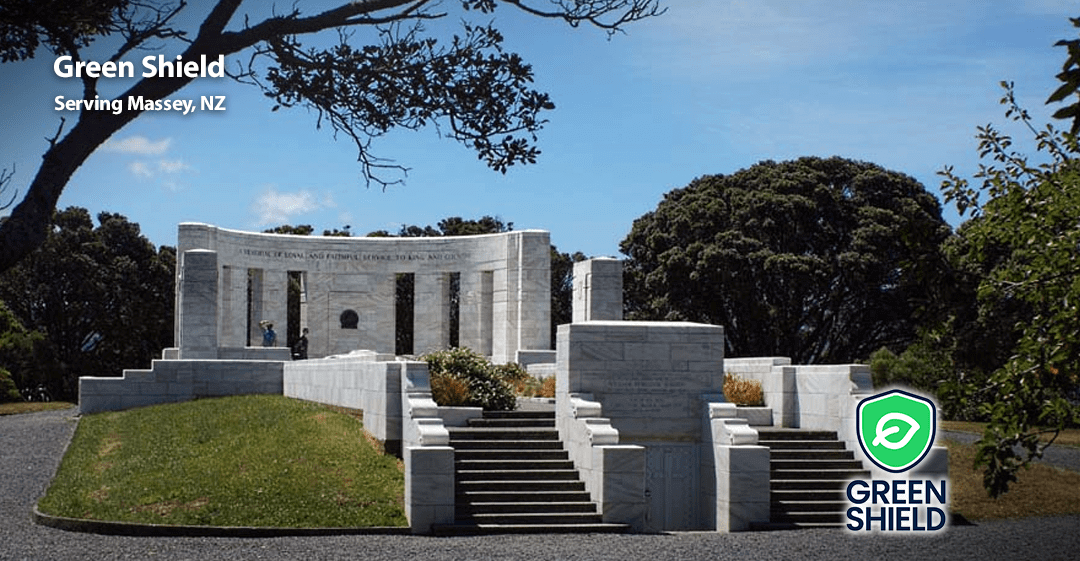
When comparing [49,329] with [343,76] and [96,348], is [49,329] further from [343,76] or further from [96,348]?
[343,76]

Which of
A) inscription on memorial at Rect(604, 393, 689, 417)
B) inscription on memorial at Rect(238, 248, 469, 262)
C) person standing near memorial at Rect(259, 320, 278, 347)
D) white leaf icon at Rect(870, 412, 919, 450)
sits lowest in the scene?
white leaf icon at Rect(870, 412, 919, 450)

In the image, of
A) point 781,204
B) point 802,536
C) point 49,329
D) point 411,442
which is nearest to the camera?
point 802,536

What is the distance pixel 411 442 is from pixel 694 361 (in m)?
5.71

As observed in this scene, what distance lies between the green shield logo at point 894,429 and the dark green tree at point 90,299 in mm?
43901

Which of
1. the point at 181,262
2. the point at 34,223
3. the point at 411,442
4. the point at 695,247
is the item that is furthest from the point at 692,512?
the point at 695,247

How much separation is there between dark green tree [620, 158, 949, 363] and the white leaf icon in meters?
30.0

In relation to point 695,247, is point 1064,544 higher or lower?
lower

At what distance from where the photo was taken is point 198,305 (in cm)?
4062

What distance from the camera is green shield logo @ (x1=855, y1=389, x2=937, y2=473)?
20781mm

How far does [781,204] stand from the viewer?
2110 inches

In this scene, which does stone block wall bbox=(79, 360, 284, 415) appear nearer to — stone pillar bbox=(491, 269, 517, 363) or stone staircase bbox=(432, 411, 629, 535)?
stone staircase bbox=(432, 411, 629, 535)

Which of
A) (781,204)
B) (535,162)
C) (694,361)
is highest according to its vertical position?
(781,204)

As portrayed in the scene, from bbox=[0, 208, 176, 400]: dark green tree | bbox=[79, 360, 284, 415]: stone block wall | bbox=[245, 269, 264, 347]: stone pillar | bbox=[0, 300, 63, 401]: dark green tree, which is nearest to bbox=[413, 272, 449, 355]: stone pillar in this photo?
bbox=[245, 269, 264, 347]: stone pillar

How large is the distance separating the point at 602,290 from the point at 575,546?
2370cm
